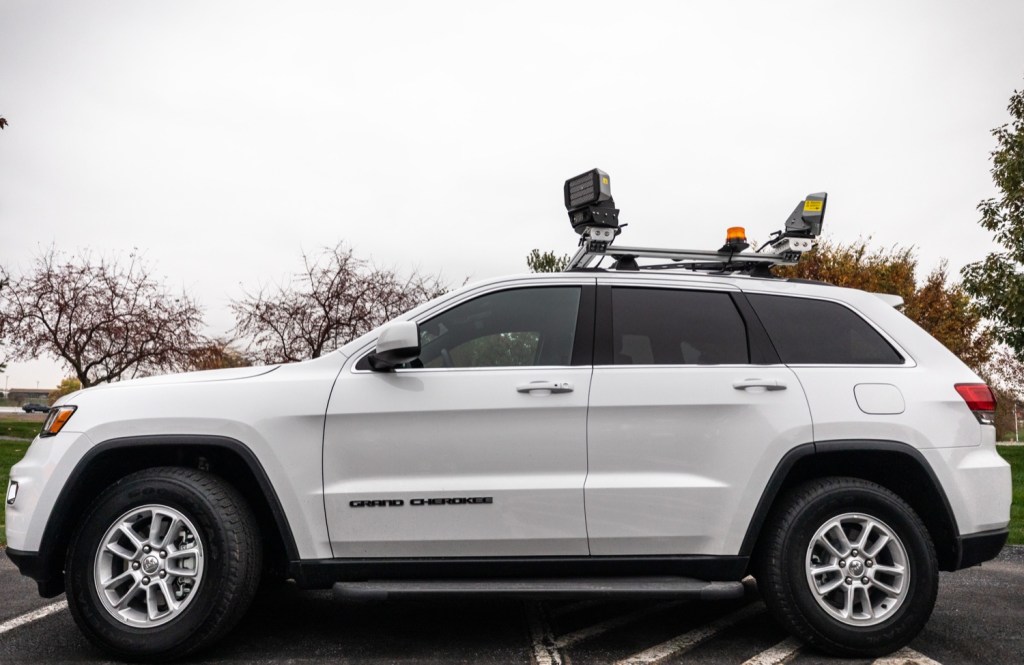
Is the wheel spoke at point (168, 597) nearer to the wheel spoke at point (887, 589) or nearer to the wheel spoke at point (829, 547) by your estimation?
the wheel spoke at point (829, 547)

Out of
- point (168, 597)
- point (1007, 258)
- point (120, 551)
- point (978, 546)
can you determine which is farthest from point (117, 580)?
point (1007, 258)

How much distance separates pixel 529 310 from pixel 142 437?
81.2 inches

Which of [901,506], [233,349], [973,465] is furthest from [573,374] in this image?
[233,349]

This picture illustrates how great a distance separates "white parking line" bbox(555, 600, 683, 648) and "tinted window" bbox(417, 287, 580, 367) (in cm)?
147

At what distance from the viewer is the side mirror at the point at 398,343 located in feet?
12.6

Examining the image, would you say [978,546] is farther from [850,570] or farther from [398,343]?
[398,343]

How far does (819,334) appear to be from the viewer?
4348mm

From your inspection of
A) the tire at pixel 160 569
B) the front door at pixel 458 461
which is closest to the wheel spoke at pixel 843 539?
the front door at pixel 458 461

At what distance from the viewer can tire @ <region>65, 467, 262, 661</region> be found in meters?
3.87

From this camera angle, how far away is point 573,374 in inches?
161

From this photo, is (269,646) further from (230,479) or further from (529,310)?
(529,310)

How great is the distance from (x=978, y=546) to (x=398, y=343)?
3.08 metres

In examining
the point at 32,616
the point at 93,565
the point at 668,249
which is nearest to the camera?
the point at 93,565

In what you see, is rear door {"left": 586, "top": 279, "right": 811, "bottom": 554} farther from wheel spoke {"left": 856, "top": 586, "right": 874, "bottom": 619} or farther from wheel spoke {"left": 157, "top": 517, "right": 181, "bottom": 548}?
wheel spoke {"left": 157, "top": 517, "right": 181, "bottom": 548}
